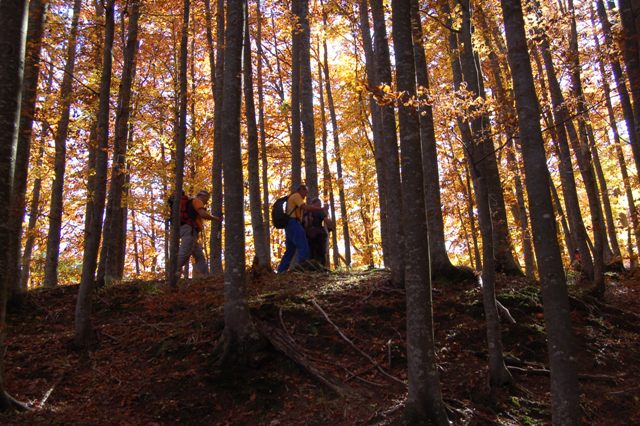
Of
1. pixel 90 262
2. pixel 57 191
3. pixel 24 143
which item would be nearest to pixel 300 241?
pixel 90 262

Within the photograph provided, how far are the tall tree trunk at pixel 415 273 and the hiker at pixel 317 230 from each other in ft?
17.5

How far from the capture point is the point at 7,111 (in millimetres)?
4625

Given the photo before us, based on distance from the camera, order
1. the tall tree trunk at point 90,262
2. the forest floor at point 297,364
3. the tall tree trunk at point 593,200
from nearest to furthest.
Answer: the forest floor at point 297,364 → the tall tree trunk at point 90,262 → the tall tree trunk at point 593,200

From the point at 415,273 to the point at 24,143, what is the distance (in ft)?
21.5

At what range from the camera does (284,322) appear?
666 cm

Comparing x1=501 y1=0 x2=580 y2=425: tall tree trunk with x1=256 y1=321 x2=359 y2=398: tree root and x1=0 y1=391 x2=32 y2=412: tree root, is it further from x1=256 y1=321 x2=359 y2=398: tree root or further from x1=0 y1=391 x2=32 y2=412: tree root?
x1=0 y1=391 x2=32 y2=412: tree root

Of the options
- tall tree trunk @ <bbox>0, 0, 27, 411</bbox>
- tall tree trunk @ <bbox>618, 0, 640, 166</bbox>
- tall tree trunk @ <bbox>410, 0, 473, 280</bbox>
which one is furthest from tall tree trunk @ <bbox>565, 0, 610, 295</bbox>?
tall tree trunk @ <bbox>0, 0, 27, 411</bbox>

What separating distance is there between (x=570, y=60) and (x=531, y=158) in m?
4.28

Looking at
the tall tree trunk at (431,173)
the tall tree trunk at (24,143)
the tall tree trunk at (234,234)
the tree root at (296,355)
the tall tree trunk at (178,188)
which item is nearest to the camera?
the tree root at (296,355)

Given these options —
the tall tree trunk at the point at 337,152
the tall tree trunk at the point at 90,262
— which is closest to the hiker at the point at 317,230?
the tall tree trunk at the point at 90,262

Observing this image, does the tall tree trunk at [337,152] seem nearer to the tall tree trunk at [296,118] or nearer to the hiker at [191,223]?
the tall tree trunk at [296,118]

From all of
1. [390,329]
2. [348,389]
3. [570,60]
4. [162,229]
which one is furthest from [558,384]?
[162,229]

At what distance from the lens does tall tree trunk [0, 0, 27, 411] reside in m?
4.50

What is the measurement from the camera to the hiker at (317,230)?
1020 cm
